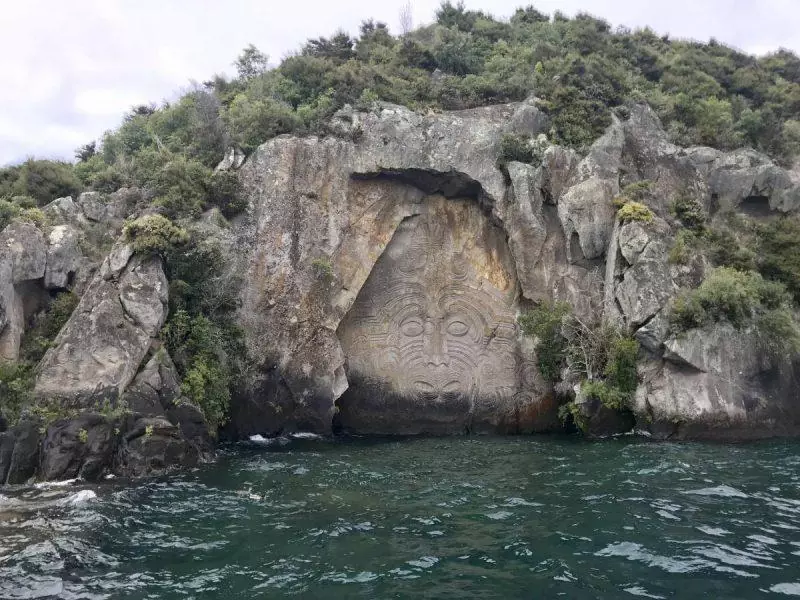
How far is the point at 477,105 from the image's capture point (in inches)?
1070

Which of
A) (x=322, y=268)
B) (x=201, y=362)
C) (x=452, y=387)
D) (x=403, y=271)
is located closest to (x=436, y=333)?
(x=452, y=387)

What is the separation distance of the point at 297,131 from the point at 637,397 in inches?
591

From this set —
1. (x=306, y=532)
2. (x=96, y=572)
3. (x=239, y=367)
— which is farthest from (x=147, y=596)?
(x=239, y=367)

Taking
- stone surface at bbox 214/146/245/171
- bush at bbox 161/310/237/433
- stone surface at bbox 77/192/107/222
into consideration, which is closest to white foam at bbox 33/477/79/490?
bush at bbox 161/310/237/433

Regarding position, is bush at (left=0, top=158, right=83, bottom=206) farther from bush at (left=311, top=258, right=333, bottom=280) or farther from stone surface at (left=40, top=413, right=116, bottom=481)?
stone surface at (left=40, top=413, right=116, bottom=481)

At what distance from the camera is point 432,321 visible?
2347 cm

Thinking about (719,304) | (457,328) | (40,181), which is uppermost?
(40,181)

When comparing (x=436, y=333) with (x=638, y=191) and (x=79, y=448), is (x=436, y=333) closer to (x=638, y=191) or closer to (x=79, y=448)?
(x=638, y=191)

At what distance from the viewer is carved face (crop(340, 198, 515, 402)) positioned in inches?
894

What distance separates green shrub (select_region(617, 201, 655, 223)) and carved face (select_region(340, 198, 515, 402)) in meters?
4.64

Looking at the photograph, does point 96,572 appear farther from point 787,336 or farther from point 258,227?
point 787,336

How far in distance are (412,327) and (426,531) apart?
42.8 feet

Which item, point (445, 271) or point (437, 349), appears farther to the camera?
point (445, 271)

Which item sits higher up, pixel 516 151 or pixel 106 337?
pixel 516 151
